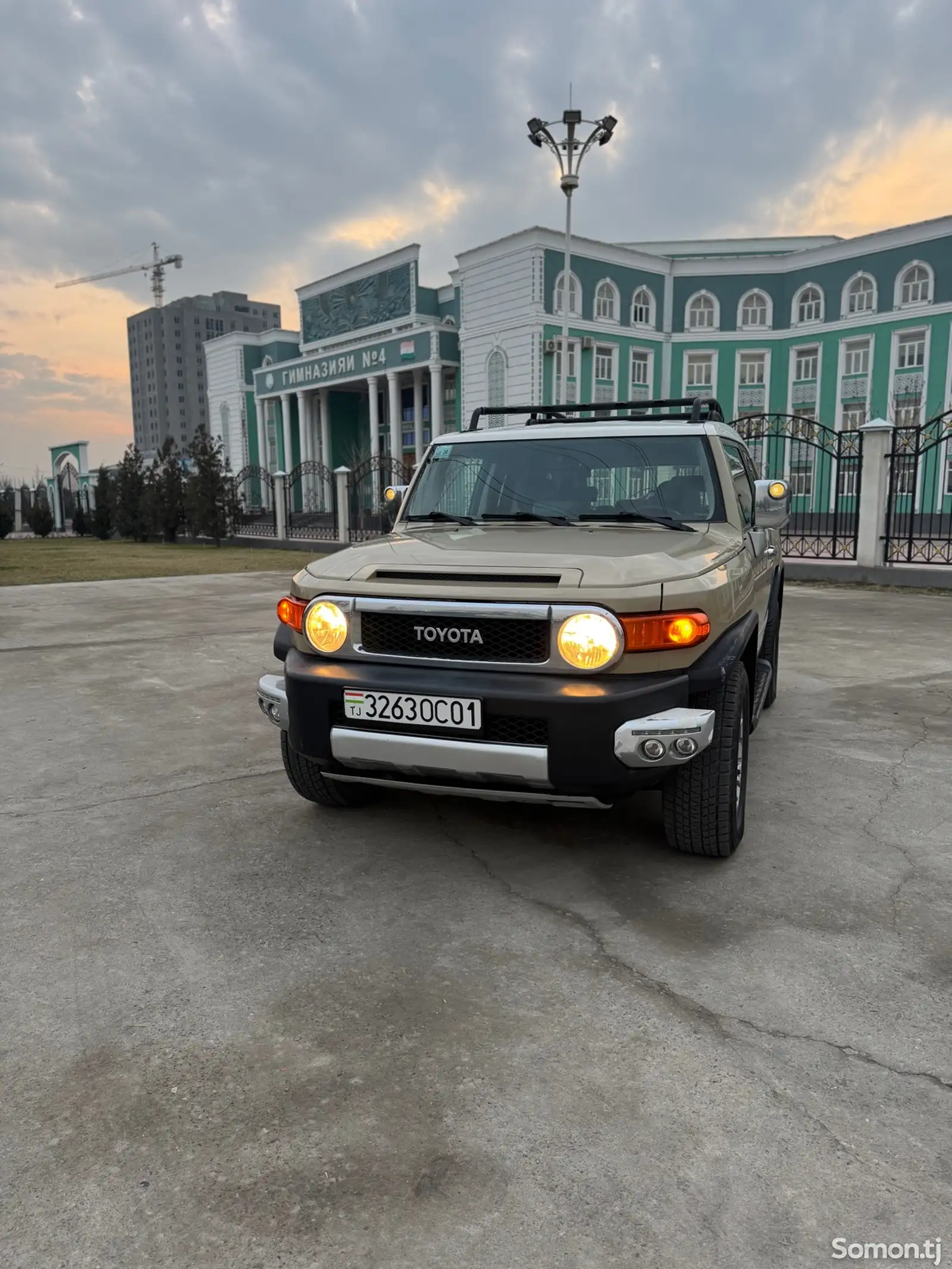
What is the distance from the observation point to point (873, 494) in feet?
48.9

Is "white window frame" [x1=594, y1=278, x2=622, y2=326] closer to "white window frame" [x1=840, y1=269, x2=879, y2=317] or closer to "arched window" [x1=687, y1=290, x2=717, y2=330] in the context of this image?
"arched window" [x1=687, y1=290, x2=717, y2=330]

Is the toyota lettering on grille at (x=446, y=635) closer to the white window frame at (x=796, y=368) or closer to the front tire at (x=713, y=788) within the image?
the front tire at (x=713, y=788)

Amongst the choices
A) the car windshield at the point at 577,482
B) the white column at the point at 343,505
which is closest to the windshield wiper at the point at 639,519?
the car windshield at the point at 577,482

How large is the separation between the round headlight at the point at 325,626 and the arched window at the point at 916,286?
1652 inches

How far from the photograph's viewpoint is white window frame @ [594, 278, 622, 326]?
4203cm

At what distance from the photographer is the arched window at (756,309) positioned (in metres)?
42.9

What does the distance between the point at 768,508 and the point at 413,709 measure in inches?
97.9

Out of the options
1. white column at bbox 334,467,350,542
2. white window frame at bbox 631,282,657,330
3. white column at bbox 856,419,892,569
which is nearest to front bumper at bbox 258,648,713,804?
white column at bbox 856,419,892,569

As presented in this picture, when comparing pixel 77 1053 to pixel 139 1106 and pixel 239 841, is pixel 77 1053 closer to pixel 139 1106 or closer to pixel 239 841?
pixel 139 1106

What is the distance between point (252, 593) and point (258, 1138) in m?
12.5

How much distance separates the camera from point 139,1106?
7.19 ft

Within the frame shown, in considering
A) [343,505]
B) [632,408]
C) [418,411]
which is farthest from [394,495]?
[418,411]

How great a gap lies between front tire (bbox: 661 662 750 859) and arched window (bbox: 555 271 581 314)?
40467 mm

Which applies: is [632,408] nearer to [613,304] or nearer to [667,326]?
[613,304]
